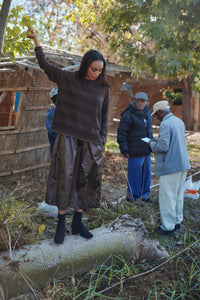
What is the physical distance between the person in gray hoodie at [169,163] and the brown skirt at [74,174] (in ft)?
4.27

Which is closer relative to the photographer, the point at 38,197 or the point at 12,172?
the point at 38,197

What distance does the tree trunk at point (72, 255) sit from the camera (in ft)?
9.48

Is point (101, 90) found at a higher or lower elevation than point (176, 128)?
higher

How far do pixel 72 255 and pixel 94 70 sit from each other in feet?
6.00

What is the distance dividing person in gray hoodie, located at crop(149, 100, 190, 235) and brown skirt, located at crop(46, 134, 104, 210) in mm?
1302

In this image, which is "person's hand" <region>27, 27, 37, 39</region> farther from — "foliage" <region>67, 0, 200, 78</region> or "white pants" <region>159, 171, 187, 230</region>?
"foliage" <region>67, 0, 200, 78</region>

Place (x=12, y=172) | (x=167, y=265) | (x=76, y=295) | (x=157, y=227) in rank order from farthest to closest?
1. (x=12, y=172)
2. (x=157, y=227)
3. (x=167, y=265)
4. (x=76, y=295)

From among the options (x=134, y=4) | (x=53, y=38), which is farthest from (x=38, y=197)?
(x=53, y=38)

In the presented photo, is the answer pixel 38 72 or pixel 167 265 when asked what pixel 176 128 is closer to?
pixel 167 265

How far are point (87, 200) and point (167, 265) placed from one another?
119 centimetres

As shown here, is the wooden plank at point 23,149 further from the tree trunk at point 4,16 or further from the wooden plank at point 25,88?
the tree trunk at point 4,16

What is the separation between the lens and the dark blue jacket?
224 inches

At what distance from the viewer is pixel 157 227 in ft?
15.0

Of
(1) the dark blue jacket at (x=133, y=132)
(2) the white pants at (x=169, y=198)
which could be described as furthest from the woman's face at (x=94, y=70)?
(1) the dark blue jacket at (x=133, y=132)
